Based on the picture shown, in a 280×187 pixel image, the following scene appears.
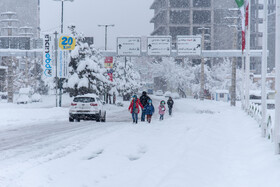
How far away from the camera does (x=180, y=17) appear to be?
112 meters

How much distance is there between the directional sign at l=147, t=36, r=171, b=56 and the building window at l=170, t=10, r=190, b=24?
72.2 metres

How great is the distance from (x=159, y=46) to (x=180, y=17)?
73.3 m

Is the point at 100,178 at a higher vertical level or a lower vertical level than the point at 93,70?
lower

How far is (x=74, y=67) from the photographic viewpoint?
44.2 m

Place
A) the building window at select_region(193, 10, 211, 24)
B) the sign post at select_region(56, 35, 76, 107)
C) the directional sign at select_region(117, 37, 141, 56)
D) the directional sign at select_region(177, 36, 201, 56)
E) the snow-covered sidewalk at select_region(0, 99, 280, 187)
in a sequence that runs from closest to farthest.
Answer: the snow-covered sidewalk at select_region(0, 99, 280, 187) → the sign post at select_region(56, 35, 76, 107) → the directional sign at select_region(177, 36, 201, 56) → the directional sign at select_region(117, 37, 141, 56) → the building window at select_region(193, 10, 211, 24)

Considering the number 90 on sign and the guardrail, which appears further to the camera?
the number 90 on sign

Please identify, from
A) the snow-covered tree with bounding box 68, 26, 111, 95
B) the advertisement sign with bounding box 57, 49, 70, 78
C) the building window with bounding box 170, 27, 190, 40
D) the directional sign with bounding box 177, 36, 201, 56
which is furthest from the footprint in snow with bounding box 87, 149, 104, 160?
the building window with bounding box 170, 27, 190, 40

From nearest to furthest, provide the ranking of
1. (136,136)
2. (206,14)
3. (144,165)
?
(144,165) < (136,136) < (206,14)

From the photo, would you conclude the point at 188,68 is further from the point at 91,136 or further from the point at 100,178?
the point at 100,178

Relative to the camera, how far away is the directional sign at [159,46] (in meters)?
41.2

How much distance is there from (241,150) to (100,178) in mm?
5378

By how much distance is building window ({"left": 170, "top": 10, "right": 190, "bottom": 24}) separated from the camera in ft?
367

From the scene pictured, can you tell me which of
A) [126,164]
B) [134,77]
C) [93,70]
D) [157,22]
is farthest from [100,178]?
[157,22]

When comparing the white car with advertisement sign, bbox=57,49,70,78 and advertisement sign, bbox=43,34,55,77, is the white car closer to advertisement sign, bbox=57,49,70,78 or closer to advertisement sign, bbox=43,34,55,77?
advertisement sign, bbox=43,34,55,77
